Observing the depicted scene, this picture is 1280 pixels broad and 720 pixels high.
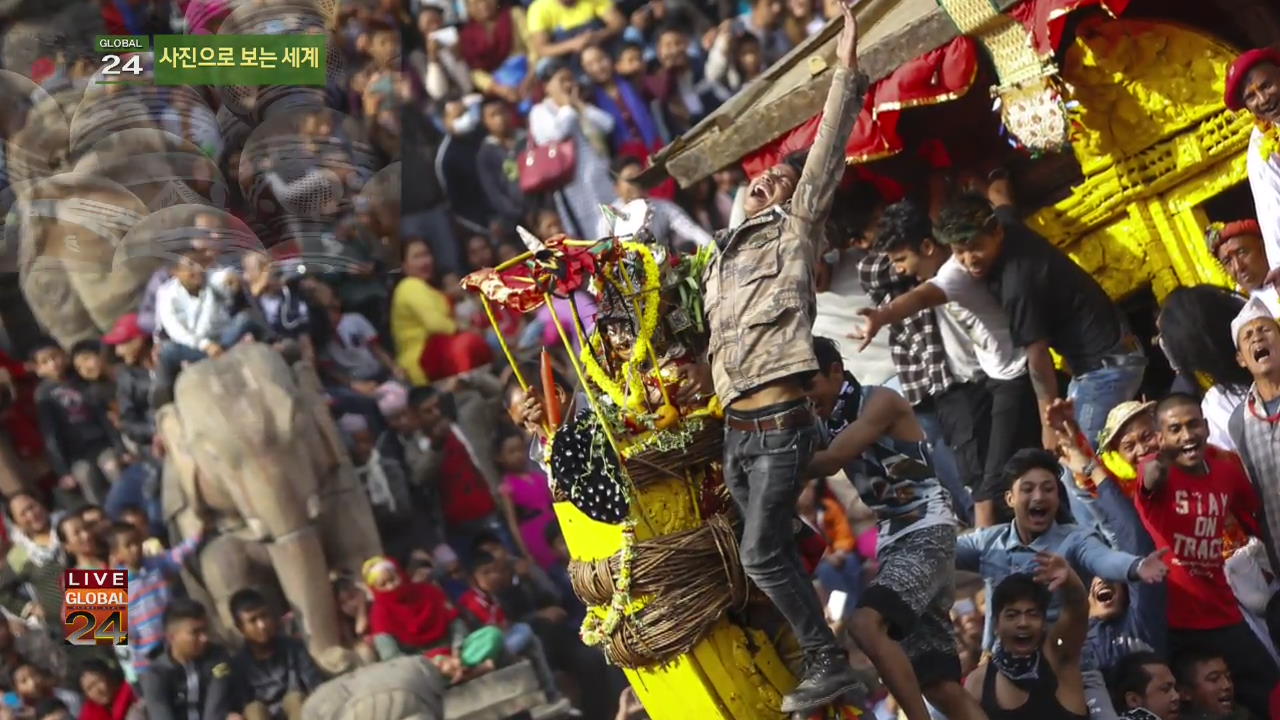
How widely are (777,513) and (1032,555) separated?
1398mm

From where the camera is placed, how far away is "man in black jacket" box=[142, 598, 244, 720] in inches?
413

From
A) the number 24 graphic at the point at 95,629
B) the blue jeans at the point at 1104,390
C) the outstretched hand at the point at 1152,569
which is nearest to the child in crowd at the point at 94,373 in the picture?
the number 24 graphic at the point at 95,629

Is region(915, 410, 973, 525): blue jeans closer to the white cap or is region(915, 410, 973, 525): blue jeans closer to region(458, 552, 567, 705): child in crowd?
the white cap

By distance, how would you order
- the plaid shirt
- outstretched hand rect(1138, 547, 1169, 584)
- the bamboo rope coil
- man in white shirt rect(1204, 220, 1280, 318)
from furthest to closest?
the plaid shirt < man in white shirt rect(1204, 220, 1280, 318) < outstretched hand rect(1138, 547, 1169, 584) < the bamboo rope coil

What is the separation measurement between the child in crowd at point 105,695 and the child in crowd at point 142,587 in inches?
3.5

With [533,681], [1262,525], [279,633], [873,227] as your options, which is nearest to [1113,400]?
[1262,525]

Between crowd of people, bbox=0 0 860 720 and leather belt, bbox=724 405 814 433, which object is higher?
crowd of people, bbox=0 0 860 720

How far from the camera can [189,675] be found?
1061 centimetres

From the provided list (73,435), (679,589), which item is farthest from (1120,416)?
(73,435)

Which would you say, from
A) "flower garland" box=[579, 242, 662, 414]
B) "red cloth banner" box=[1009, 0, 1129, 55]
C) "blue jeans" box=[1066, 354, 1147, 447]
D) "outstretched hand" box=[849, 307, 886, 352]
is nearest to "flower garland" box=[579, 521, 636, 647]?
"flower garland" box=[579, 242, 662, 414]

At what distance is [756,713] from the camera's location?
6500mm

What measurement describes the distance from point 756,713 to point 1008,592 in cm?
109

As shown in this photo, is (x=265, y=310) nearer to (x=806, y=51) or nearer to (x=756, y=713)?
(x=806, y=51)

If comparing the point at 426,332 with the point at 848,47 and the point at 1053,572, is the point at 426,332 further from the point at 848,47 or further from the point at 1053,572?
the point at 848,47
